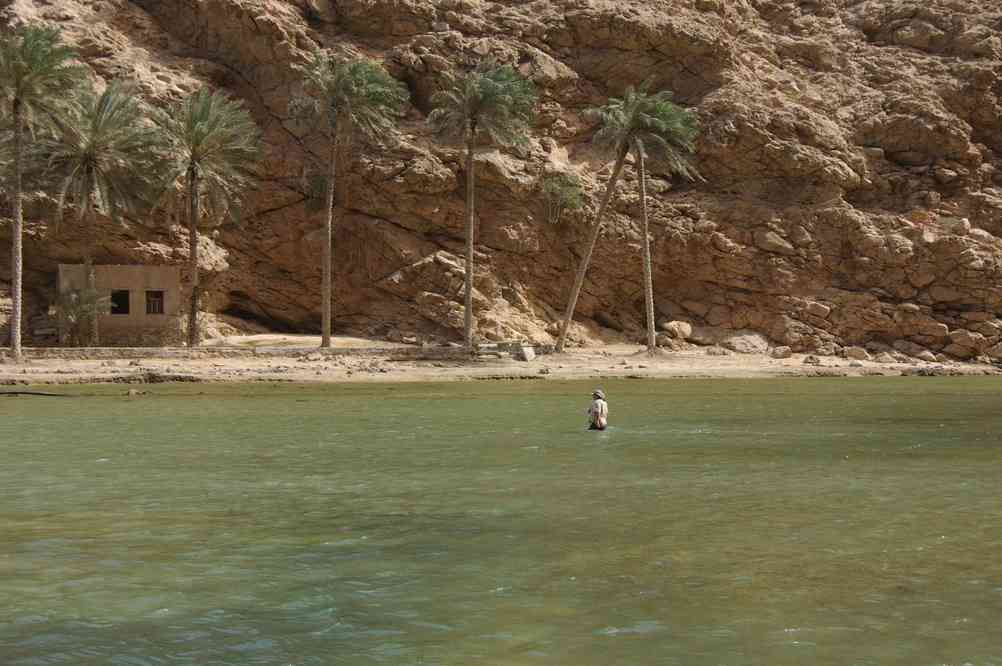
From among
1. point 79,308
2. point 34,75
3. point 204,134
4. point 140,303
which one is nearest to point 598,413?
point 34,75

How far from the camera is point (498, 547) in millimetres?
11883

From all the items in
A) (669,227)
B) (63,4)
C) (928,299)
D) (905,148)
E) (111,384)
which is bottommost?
(111,384)

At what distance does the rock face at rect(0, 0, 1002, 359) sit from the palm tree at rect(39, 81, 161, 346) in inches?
225

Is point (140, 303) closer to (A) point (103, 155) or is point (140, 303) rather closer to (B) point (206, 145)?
(A) point (103, 155)

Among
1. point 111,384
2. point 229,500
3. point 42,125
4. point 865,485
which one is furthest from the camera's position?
point 42,125

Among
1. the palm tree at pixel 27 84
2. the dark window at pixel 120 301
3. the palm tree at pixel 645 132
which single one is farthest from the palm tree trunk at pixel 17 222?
the palm tree at pixel 645 132

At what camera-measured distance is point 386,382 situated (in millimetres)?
43688

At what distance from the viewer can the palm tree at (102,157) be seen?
50344mm

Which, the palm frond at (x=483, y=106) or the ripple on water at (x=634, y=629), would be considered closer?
the ripple on water at (x=634, y=629)

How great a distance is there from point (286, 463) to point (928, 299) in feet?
174

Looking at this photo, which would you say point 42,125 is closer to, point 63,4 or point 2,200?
point 2,200

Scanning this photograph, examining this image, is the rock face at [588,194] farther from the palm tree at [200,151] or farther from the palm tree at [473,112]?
the palm tree at [200,151]

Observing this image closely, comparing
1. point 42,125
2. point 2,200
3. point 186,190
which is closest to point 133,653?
point 42,125

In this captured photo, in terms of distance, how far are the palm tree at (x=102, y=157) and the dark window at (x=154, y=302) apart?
422 cm
